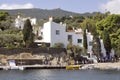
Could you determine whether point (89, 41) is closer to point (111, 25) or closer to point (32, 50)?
point (111, 25)

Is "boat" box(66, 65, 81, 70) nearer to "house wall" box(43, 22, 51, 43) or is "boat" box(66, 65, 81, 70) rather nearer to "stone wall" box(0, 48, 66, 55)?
"stone wall" box(0, 48, 66, 55)

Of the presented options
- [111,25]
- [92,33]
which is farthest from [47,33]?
[111,25]

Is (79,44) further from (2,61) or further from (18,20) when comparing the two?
(18,20)

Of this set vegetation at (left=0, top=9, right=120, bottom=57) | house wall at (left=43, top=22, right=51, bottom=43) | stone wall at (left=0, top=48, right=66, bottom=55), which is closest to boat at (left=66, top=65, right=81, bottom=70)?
stone wall at (left=0, top=48, right=66, bottom=55)

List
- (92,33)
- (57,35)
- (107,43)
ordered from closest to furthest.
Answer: (57,35) → (107,43) → (92,33)

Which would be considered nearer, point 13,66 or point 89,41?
point 13,66

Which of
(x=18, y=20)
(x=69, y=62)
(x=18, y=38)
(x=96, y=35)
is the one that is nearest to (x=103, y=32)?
(x=96, y=35)

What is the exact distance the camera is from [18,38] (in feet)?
263

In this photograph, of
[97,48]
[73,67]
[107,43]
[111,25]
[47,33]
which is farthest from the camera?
[111,25]

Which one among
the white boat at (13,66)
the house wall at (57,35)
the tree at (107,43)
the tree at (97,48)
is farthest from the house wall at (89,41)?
the white boat at (13,66)

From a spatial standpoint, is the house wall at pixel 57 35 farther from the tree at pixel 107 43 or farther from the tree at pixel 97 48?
the tree at pixel 107 43

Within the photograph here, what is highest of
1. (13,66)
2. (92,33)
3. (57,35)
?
(92,33)

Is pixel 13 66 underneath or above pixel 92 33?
underneath

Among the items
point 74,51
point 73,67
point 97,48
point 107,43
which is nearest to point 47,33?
point 74,51
